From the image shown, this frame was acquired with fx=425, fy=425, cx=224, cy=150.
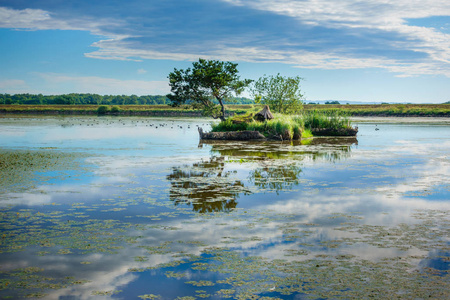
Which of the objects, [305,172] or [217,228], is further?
[305,172]

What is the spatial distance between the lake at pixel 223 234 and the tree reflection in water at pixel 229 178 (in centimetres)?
8

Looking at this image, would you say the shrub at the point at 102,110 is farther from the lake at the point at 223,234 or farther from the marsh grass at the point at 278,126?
the lake at the point at 223,234

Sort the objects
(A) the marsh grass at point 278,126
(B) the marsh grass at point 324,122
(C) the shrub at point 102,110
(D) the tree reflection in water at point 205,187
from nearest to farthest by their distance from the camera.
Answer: (D) the tree reflection in water at point 205,187, (A) the marsh grass at point 278,126, (B) the marsh grass at point 324,122, (C) the shrub at point 102,110

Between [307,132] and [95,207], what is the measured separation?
100 ft

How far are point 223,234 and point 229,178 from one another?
698 centimetres

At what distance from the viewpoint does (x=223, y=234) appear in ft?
28.2

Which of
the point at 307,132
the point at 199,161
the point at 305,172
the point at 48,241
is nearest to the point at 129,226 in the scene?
the point at 48,241

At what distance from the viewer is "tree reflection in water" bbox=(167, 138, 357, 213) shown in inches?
467

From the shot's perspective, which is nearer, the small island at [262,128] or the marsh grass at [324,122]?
the small island at [262,128]

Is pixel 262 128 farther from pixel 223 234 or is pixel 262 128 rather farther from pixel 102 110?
pixel 102 110

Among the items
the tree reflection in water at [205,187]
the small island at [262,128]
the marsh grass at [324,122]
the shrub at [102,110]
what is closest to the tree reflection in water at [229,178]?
the tree reflection in water at [205,187]

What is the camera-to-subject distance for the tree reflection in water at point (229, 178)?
39.0 feet

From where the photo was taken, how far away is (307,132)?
3919 cm

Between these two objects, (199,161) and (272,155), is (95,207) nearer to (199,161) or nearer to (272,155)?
(199,161)
